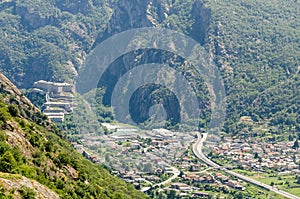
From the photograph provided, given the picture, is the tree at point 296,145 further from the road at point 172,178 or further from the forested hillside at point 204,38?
the road at point 172,178

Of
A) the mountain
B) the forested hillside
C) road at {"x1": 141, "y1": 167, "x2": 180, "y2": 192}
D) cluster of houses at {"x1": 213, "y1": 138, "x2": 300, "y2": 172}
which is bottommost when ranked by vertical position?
road at {"x1": 141, "y1": 167, "x2": 180, "y2": 192}

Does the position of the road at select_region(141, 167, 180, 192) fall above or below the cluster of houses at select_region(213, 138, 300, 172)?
below

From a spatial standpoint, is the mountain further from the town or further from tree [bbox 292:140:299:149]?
tree [bbox 292:140:299:149]

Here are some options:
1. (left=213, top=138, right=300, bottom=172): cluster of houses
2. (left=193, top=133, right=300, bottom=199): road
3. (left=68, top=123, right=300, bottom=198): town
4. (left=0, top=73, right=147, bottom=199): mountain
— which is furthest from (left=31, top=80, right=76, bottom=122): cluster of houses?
(left=0, top=73, right=147, bottom=199): mountain

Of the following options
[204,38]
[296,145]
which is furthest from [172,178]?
[204,38]

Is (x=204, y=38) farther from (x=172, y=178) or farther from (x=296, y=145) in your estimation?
(x=172, y=178)

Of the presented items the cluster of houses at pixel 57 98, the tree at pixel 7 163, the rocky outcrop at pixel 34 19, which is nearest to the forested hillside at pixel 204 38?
the rocky outcrop at pixel 34 19
